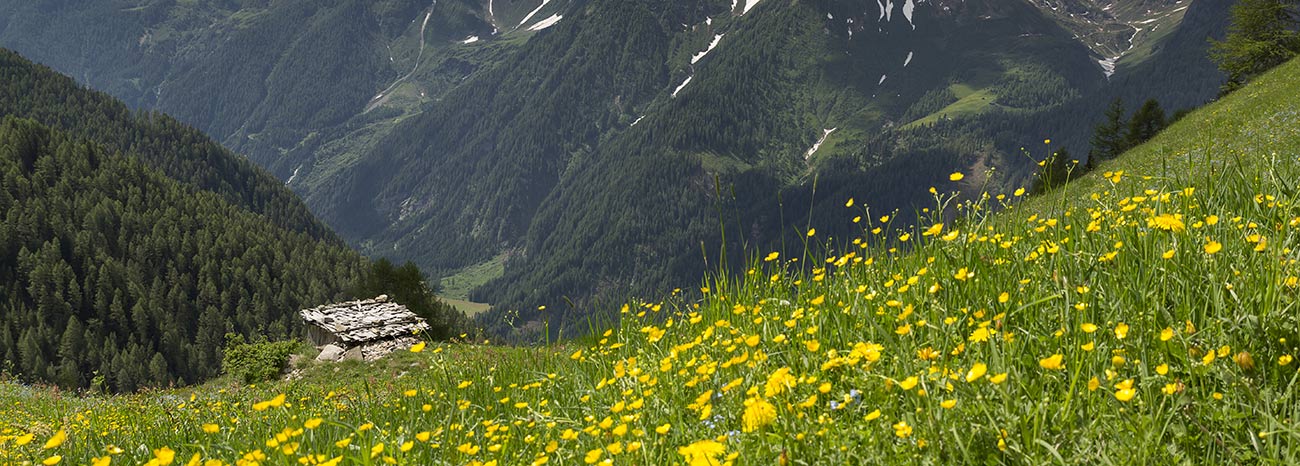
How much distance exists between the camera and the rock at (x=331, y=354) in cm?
4484

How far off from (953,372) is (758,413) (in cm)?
78

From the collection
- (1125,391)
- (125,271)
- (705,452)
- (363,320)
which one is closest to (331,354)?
(363,320)

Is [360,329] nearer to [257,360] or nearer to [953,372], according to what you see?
Answer: [257,360]

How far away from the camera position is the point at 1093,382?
7.39 feet

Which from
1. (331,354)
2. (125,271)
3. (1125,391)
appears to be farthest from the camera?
(125,271)

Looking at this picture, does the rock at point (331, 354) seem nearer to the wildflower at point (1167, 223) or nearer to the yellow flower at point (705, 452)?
the yellow flower at point (705, 452)

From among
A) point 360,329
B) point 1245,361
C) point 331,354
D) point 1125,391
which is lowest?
point 331,354

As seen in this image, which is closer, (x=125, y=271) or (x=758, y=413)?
(x=758, y=413)

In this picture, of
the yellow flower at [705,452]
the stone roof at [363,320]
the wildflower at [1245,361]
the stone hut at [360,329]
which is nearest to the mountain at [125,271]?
the stone hut at [360,329]

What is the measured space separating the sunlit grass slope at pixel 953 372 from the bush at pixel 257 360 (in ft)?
141

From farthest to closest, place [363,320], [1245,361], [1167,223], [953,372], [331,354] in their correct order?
[363,320] → [331,354] → [1167,223] → [953,372] → [1245,361]

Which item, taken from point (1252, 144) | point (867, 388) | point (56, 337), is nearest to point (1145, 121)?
point (1252, 144)

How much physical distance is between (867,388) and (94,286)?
20483 cm

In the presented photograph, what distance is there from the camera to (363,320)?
4769 centimetres
